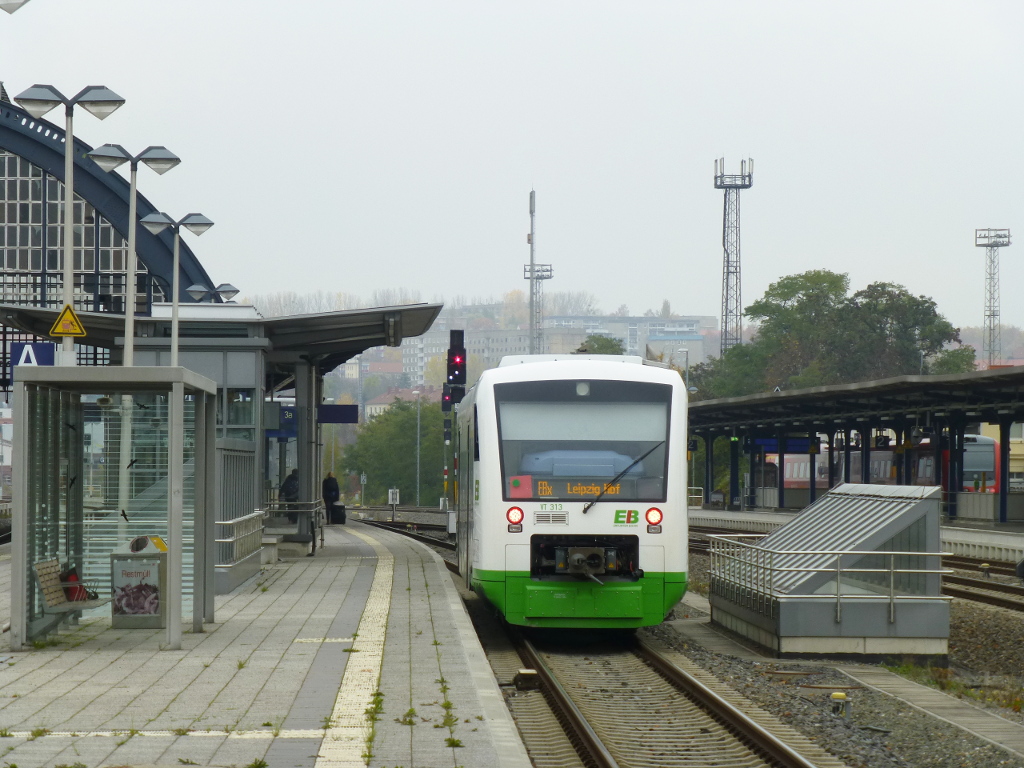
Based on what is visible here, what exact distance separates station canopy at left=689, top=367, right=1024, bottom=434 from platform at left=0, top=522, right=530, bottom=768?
19.0 metres

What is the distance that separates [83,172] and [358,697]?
102ft

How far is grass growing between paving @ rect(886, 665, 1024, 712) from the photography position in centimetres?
1126

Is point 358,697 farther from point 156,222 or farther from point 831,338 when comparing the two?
point 831,338

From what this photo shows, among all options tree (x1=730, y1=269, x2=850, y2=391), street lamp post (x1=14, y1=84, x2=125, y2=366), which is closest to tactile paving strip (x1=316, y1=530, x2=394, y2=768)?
street lamp post (x1=14, y1=84, x2=125, y2=366)

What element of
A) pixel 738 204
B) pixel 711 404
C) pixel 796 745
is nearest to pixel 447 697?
pixel 796 745

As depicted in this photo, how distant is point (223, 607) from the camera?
1455cm

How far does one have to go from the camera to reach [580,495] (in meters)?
13.0

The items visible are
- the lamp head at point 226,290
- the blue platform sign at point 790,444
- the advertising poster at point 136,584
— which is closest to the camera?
the advertising poster at point 136,584

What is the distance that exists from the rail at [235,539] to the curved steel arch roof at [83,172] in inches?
758

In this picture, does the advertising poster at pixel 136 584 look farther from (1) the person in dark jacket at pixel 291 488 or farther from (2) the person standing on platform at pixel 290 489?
(1) the person in dark jacket at pixel 291 488

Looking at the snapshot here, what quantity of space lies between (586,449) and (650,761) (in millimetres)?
5200

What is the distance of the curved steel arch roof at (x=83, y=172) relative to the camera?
3641 centimetres

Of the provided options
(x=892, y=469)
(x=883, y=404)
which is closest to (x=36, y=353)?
(x=883, y=404)

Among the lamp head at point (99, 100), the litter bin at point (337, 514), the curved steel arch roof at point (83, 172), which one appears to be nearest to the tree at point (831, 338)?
the litter bin at point (337, 514)
